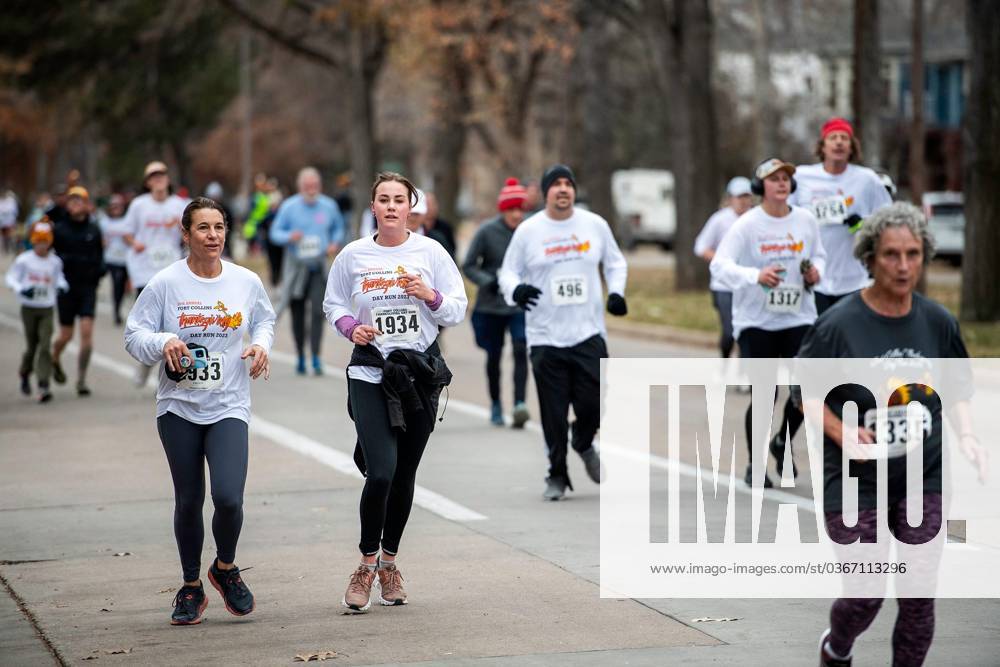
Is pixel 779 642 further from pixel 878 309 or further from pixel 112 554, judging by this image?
pixel 112 554

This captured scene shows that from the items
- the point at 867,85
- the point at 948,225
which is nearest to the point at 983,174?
the point at 867,85

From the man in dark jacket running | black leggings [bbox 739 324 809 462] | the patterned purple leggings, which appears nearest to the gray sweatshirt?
black leggings [bbox 739 324 809 462]

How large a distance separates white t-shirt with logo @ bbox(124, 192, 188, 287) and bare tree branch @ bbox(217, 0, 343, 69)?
2201 cm

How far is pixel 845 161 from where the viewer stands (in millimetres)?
11422

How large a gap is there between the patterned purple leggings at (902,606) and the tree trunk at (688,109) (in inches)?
920

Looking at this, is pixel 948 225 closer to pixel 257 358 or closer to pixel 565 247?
pixel 565 247

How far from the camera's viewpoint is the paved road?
6.61 metres

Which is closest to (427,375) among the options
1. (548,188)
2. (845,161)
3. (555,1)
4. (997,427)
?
(548,188)

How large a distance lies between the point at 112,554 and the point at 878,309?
468cm

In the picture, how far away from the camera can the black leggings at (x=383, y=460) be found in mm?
7242

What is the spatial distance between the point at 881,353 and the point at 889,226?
42 cm

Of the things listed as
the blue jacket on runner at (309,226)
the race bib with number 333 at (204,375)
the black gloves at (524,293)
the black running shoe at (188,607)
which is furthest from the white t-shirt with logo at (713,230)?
the black running shoe at (188,607)

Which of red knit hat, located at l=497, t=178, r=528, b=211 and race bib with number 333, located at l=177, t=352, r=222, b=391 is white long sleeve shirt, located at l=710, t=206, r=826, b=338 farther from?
race bib with number 333, located at l=177, t=352, r=222, b=391

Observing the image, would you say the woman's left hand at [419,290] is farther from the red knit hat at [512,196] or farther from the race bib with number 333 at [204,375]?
the red knit hat at [512,196]
